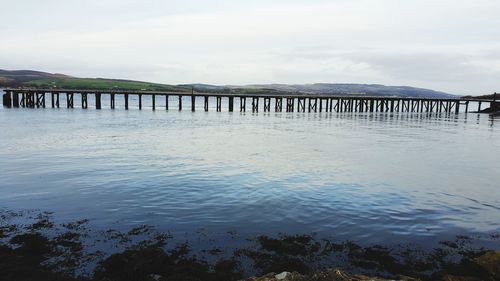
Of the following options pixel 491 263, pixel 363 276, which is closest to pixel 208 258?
pixel 363 276

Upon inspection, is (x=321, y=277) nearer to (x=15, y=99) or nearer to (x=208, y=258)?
(x=208, y=258)

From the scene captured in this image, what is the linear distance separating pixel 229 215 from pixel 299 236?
297cm

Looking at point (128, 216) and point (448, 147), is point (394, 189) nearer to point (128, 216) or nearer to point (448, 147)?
point (128, 216)

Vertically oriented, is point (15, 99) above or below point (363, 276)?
above

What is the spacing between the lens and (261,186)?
1898 centimetres

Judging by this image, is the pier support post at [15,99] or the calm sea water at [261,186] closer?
the calm sea water at [261,186]

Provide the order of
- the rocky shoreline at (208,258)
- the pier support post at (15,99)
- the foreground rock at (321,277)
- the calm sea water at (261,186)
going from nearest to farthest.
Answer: the foreground rock at (321,277)
the rocky shoreline at (208,258)
the calm sea water at (261,186)
the pier support post at (15,99)

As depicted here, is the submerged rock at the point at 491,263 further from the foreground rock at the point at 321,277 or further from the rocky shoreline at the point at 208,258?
the foreground rock at the point at 321,277

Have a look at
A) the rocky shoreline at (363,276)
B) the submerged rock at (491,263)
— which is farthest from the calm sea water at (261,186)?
the rocky shoreline at (363,276)

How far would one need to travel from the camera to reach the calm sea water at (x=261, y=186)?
44.9ft

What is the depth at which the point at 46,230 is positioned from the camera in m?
12.2

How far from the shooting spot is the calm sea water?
13695mm

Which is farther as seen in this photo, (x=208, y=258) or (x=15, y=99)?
(x=15, y=99)

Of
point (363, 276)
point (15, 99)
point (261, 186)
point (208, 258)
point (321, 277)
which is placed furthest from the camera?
point (15, 99)
